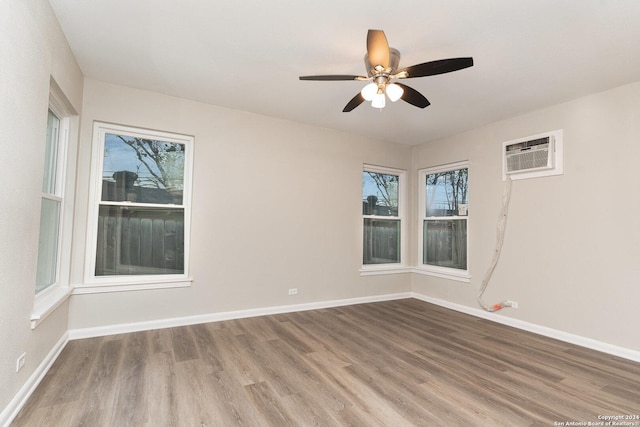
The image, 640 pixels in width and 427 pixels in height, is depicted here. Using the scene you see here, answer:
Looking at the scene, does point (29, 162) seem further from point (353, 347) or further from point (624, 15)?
point (624, 15)

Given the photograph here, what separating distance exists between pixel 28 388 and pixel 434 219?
5097mm

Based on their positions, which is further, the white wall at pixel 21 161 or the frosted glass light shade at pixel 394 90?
the frosted glass light shade at pixel 394 90

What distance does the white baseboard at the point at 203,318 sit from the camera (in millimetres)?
3181

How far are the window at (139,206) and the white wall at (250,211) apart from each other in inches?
5.0

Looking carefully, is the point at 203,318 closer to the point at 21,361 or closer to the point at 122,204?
the point at 122,204

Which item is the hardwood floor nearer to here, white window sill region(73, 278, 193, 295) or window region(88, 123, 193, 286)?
white window sill region(73, 278, 193, 295)

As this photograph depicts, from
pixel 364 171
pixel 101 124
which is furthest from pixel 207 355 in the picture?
pixel 364 171

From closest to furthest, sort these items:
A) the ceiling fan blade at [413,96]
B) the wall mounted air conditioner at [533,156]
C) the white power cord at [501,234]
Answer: the ceiling fan blade at [413,96]
the wall mounted air conditioner at [533,156]
the white power cord at [501,234]

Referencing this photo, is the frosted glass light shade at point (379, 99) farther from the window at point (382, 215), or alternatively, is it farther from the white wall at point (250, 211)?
the window at point (382, 215)

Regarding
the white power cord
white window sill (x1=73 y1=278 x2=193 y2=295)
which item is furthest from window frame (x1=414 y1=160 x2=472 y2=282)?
white window sill (x1=73 y1=278 x2=193 y2=295)

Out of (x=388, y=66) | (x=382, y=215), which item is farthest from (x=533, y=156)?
(x=388, y=66)

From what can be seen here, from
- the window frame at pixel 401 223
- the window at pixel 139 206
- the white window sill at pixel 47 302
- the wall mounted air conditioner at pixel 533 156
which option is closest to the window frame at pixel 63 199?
the white window sill at pixel 47 302

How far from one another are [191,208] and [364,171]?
2.74 m

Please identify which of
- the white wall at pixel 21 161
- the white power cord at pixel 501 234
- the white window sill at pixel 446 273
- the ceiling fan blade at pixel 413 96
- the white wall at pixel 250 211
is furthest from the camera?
the white window sill at pixel 446 273
